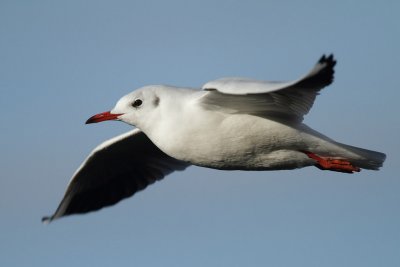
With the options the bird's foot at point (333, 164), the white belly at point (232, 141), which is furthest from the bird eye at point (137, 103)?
the bird's foot at point (333, 164)

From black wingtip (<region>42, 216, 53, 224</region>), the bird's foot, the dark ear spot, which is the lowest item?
black wingtip (<region>42, 216, 53, 224</region>)

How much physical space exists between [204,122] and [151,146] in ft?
11.0

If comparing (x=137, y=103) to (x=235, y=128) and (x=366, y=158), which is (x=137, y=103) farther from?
(x=366, y=158)

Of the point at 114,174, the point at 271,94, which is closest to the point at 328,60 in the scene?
the point at 271,94

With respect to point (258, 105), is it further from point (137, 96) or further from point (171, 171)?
point (171, 171)

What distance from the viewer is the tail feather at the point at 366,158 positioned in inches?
425

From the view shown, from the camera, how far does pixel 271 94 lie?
9.88 m

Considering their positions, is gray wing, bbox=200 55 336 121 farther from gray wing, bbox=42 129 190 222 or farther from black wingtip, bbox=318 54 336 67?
gray wing, bbox=42 129 190 222

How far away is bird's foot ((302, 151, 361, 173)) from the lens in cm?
1070

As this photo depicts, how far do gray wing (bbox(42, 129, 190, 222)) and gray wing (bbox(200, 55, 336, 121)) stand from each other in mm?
3134

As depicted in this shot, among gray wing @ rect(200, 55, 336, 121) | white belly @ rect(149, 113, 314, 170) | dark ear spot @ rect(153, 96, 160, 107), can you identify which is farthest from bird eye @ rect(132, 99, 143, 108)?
gray wing @ rect(200, 55, 336, 121)

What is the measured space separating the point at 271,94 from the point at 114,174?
4.59 m

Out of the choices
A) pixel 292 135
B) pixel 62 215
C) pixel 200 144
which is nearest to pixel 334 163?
pixel 292 135

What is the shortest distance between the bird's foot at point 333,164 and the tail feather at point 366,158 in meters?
0.10
